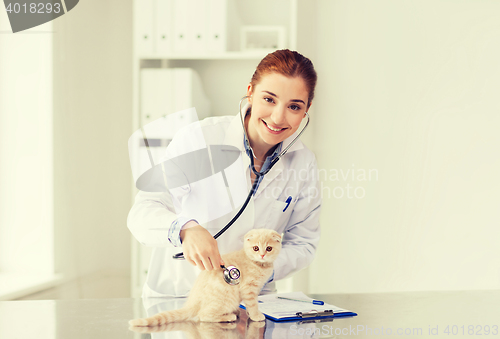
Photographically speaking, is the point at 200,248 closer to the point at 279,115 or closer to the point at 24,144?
the point at 279,115

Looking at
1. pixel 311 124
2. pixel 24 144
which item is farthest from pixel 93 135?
pixel 311 124

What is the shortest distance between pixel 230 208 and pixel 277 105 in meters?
0.25

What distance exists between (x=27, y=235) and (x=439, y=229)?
1655mm

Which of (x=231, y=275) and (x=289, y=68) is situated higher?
(x=289, y=68)

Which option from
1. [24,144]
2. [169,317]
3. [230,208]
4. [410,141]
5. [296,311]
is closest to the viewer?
[169,317]

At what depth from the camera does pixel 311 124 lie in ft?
5.84

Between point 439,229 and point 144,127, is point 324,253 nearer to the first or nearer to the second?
point 439,229

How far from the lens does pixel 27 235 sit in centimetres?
152

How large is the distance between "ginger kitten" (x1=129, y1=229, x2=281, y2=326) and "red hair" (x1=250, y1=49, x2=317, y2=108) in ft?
1.15

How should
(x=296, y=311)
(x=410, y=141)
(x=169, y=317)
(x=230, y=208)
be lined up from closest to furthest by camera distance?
(x=169, y=317) < (x=296, y=311) < (x=230, y=208) < (x=410, y=141)

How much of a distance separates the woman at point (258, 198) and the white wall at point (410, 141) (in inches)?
31.9

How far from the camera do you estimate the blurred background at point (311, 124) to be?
1523 millimetres

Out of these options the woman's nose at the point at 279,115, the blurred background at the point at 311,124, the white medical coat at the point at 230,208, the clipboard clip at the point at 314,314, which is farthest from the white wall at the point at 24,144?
the clipboard clip at the point at 314,314

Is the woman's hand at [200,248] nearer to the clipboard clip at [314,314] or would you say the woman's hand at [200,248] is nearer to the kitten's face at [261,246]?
the kitten's face at [261,246]
